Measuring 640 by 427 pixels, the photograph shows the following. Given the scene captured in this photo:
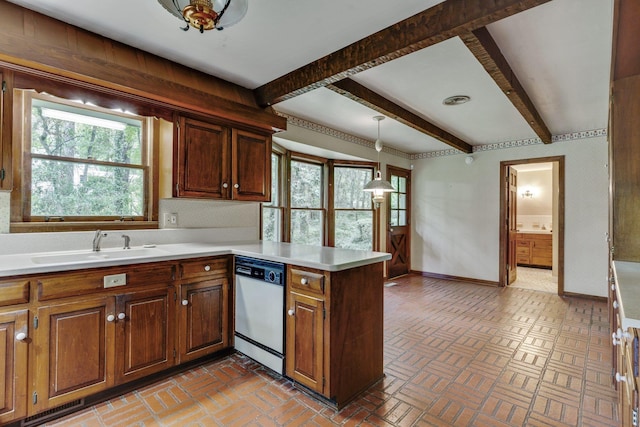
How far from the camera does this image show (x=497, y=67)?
89.6 inches

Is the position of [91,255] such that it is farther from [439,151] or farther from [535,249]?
[535,249]

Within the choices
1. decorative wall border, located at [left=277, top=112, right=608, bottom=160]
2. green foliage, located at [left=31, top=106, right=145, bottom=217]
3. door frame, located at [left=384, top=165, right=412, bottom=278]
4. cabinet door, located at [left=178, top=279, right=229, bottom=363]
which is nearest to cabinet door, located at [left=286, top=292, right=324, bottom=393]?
cabinet door, located at [left=178, top=279, right=229, bottom=363]

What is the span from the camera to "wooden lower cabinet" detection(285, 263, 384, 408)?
76.9 inches

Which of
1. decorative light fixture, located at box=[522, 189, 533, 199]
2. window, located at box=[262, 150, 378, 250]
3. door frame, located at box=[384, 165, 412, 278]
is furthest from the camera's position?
decorative light fixture, located at box=[522, 189, 533, 199]

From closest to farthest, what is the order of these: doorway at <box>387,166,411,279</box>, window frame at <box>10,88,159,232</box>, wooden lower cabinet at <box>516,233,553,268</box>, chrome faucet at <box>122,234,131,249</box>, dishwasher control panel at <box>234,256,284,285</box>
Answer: window frame at <box>10,88,159,232</box> → dishwasher control panel at <box>234,256,284,285</box> → chrome faucet at <box>122,234,131,249</box> → doorway at <box>387,166,411,279</box> → wooden lower cabinet at <box>516,233,553,268</box>

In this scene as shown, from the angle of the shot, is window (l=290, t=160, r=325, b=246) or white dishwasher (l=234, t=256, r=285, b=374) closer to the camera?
white dishwasher (l=234, t=256, r=285, b=374)

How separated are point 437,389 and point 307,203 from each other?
295cm

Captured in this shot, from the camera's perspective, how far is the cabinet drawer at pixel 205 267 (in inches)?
92.4

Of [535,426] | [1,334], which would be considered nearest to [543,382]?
[535,426]

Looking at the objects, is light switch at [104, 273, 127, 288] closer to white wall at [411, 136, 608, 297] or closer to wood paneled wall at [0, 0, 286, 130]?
wood paneled wall at [0, 0, 286, 130]

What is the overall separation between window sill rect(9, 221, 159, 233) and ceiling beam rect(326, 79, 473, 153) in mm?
2034

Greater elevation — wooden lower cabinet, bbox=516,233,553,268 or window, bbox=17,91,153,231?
window, bbox=17,91,153,231

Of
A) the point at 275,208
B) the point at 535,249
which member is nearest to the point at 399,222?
the point at 275,208

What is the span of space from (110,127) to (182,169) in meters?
0.74
